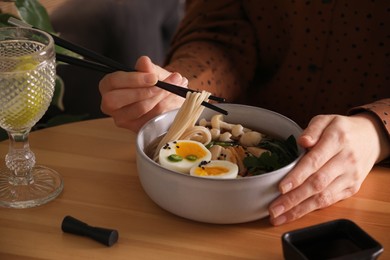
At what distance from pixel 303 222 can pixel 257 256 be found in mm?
132

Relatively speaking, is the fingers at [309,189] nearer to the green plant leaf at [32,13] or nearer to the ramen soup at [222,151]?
the ramen soup at [222,151]

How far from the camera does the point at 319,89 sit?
5.35 feet

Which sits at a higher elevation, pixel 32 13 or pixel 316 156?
pixel 316 156

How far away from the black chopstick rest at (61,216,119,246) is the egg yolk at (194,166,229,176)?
173 millimetres

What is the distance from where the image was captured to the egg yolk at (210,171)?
1025 millimetres

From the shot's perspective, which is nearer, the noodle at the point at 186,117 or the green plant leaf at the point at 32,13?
the noodle at the point at 186,117

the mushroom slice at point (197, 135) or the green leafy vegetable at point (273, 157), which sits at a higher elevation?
the green leafy vegetable at point (273, 157)

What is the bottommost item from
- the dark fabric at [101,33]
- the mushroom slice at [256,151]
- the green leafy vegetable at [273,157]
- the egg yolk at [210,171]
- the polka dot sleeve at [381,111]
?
the dark fabric at [101,33]

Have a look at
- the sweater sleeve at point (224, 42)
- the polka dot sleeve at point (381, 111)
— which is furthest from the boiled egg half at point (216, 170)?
the sweater sleeve at point (224, 42)

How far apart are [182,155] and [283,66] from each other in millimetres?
672

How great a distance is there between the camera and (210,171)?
1.03 metres

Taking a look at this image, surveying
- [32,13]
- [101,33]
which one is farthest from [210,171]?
[101,33]

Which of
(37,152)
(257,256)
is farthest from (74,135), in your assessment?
(257,256)

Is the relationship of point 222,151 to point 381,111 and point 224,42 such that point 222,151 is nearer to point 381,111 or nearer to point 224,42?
point 381,111
